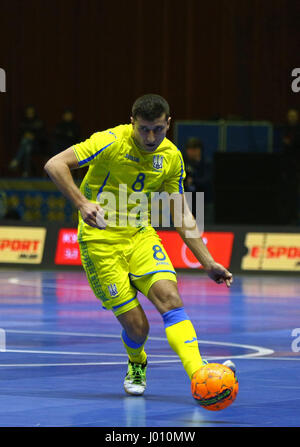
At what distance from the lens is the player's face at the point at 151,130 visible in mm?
8734

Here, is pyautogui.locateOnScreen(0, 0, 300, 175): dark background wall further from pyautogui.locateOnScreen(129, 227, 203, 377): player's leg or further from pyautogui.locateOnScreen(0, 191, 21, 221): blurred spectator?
pyautogui.locateOnScreen(129, 227, 203, 377): player's leg

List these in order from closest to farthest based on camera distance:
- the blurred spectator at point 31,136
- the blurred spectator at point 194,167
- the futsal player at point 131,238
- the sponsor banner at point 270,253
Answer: the futsal player at point 131,238, the sponsor banner at point 270,253, the blurred spectator at point 194,167, the blurred spectator at point 31,136

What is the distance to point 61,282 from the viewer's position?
20.8m

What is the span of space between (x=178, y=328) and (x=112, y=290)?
74 centimetres

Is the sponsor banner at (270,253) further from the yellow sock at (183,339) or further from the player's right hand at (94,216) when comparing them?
the player's right hand at (94,216)

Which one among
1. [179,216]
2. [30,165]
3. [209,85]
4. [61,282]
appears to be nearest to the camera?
[179,216]

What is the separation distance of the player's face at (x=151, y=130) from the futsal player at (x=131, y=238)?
0.03 feet

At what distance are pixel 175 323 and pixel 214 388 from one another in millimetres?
743

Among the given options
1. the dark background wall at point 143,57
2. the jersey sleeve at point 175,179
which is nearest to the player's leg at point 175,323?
the jersey sleeve at point 175,179

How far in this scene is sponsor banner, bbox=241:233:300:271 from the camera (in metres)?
22.3

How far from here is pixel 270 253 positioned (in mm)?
22469

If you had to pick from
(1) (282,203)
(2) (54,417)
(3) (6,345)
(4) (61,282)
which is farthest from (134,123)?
(1) (282,203)

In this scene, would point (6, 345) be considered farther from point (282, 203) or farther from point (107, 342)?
point (282, 203)

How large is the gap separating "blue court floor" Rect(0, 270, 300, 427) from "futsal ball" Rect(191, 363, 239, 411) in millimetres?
100
